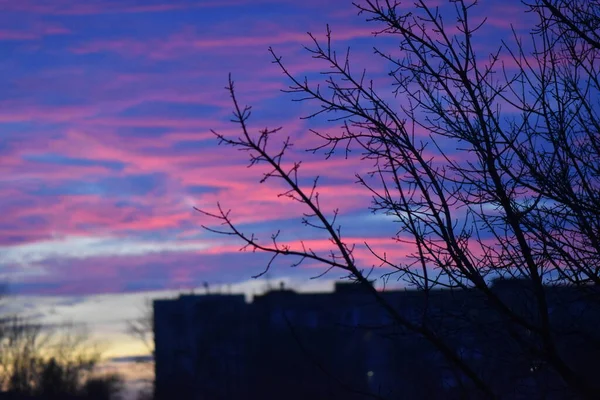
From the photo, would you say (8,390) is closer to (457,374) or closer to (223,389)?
(223,389)

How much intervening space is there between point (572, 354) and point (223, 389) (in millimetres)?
42452

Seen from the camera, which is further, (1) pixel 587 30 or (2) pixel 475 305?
(1) pixel 587 30

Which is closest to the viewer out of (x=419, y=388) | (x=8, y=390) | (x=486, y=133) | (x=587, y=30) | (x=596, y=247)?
(x=486, y=133)

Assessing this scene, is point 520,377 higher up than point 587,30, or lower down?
lower down

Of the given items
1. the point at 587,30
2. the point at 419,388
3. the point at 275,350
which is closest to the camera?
the point at 587,30

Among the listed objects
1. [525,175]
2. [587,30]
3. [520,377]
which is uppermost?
[587,30]

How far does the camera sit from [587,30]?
356 inches

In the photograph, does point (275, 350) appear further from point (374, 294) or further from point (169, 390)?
point (374, 294)

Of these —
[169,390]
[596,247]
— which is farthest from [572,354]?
[169,390]

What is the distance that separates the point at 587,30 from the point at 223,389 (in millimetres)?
43407

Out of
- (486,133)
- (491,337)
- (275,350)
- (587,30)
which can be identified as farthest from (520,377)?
(275,350)

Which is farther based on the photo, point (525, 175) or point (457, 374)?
point (525, 175)

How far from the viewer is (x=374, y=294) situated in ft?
21.4

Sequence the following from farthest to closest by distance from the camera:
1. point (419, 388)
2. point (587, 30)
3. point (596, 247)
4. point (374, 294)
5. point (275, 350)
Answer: point (275, 350), point (419, 388), point (587, 30), point (596, 247), point (374, 294)
